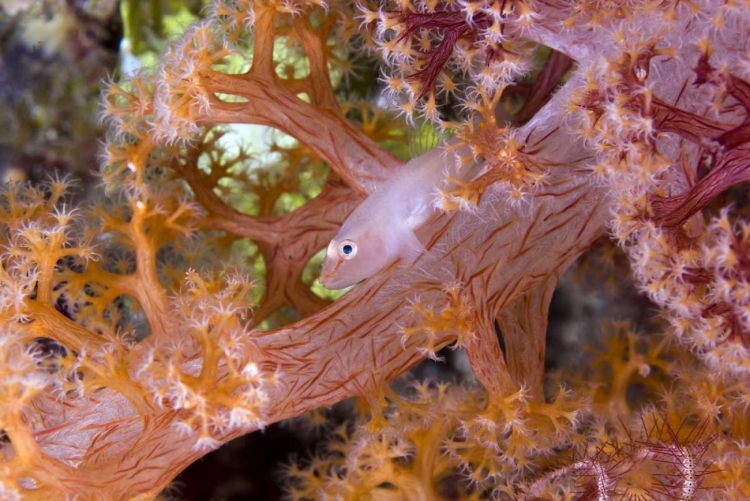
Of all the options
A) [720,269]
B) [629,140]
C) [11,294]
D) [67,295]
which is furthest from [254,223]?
[720,269]

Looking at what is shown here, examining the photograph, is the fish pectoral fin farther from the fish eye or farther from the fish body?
the fish eye

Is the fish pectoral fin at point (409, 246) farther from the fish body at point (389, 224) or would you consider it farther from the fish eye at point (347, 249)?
the fish eye at point (347, 249)

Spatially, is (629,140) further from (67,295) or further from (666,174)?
(67,295)

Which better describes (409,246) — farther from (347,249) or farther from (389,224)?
(347,249)

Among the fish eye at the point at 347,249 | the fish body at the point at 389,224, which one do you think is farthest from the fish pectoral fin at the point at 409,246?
the fish eye at the point at 347,249

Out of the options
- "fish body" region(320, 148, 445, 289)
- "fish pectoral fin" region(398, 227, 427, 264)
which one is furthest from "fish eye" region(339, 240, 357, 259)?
"fish pectoral fin" region(398, 227, 427, 264)

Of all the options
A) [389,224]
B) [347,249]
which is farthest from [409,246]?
[347,249]

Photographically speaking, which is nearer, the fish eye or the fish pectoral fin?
the fish pectoral fin
